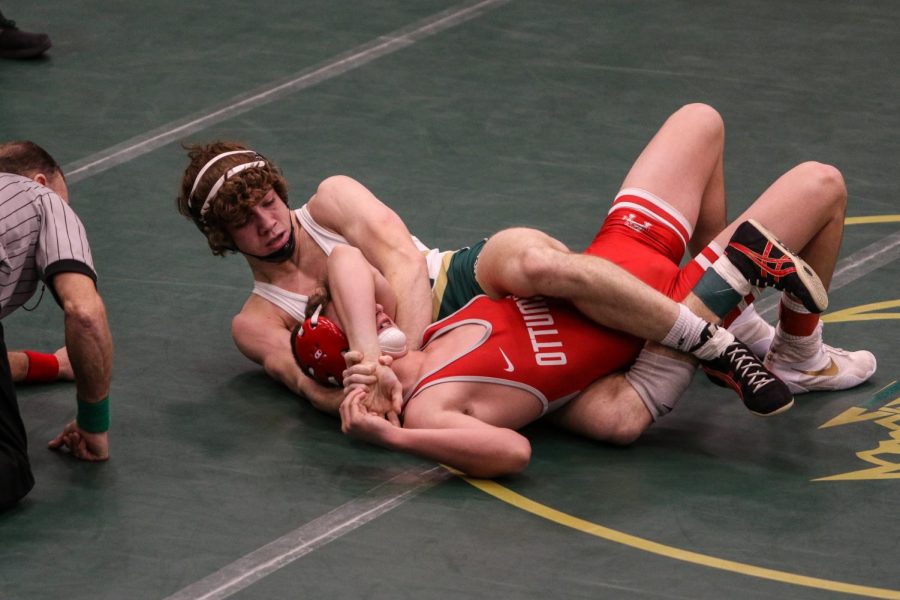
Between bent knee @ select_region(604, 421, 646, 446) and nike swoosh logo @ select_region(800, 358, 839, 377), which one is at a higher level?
nike swoosh logo @ select_region(800, 358, 839, 377)

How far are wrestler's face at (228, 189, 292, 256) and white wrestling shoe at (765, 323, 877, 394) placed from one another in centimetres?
183

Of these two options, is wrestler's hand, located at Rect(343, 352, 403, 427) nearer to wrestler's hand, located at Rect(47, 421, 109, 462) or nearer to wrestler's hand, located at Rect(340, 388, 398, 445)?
wrestler's hand, located at Rect(340, 388, 398, 445)

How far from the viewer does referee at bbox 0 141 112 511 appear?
530 centimetres

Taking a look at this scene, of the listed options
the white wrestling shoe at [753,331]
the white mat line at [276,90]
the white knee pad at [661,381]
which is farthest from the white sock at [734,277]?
the white mat line at [276,90]

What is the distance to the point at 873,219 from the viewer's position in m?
7.18

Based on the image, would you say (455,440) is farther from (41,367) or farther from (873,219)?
(873,219)

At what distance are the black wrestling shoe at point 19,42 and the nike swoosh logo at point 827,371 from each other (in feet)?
16.3

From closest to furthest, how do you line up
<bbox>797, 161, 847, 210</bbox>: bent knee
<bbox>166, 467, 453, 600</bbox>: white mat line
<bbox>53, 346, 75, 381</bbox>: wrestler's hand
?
<bbox>166, 467, 453, 600</bbox>: white mat line
<bbox>797, 161, 847, 210</bbox>: bent knee
<bbox>53, 346, 75, 381</bbox>: wrestler's hand

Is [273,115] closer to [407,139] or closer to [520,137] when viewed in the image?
[407,139]

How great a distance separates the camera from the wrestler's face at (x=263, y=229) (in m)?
5.96

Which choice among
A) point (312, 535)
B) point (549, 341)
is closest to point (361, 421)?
point (312, 535)

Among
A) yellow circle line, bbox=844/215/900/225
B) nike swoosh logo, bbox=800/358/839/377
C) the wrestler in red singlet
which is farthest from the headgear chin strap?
yellow circle line, bbox=844/215/900/225

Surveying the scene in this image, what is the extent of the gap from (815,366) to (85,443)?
8.43 feet

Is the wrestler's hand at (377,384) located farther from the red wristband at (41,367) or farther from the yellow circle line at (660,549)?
the red wristband at (41,367)
